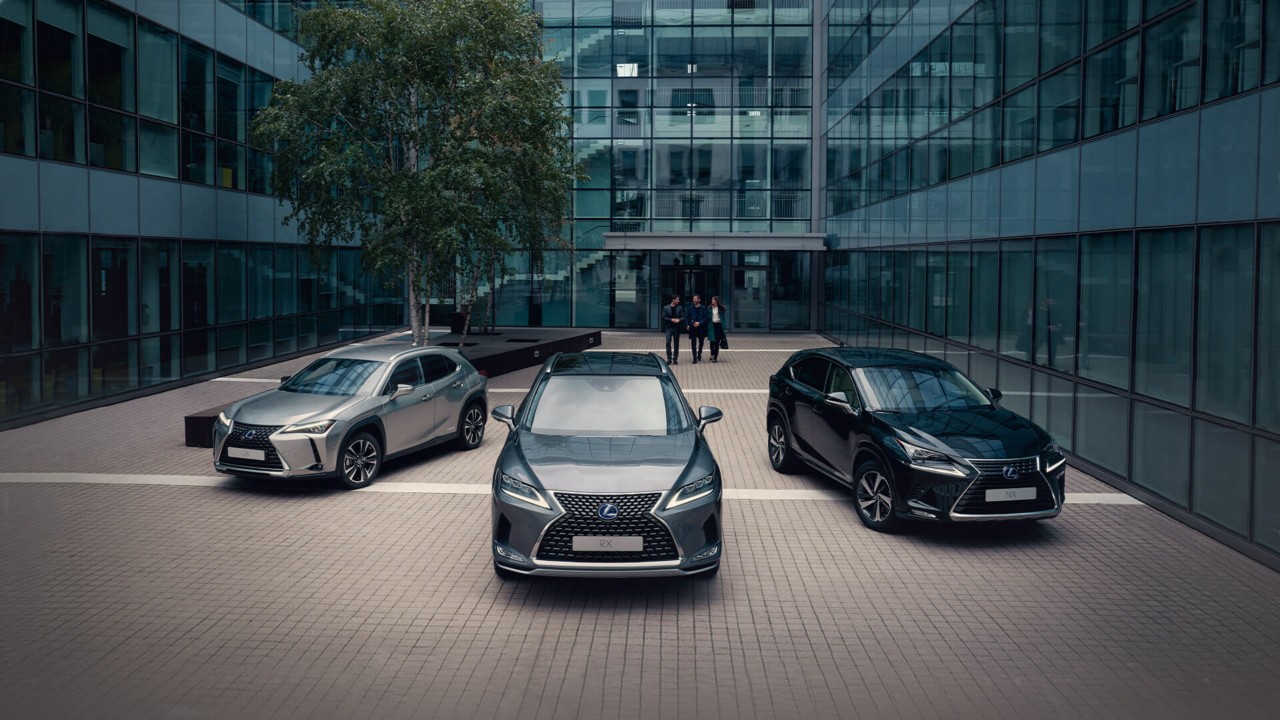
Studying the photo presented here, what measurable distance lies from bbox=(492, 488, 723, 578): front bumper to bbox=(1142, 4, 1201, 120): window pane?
269 inches

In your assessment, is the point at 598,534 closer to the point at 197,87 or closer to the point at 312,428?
the point at 312,428

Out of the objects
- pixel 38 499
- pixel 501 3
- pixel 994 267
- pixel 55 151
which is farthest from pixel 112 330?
pixel 994 267

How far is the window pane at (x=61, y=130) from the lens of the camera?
1627 centimetres

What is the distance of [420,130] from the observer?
2236 centimetres

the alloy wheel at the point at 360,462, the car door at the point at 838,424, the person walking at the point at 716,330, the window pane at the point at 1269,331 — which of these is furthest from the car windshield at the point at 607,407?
the person walking at the point at 716,330

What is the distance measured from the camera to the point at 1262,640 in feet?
22.7

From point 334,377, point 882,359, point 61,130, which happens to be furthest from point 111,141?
point 882,359

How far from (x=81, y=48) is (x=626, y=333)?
72.5 ft

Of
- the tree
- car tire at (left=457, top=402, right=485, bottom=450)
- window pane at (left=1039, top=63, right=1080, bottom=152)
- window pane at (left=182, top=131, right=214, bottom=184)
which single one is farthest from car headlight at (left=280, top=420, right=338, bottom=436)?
window pane at (left=182, top=131, right=214, bottom=184)

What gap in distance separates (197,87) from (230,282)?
4322mm

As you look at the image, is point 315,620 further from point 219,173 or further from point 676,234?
point 676,234

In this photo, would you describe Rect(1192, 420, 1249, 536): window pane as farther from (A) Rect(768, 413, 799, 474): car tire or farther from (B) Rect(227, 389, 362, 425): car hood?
(B) Rect(227, 389, 362, 425): car hood

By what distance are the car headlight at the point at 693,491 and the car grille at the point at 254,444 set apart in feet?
17.2

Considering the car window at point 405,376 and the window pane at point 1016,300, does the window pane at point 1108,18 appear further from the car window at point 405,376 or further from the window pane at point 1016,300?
the car window at point 405,376
